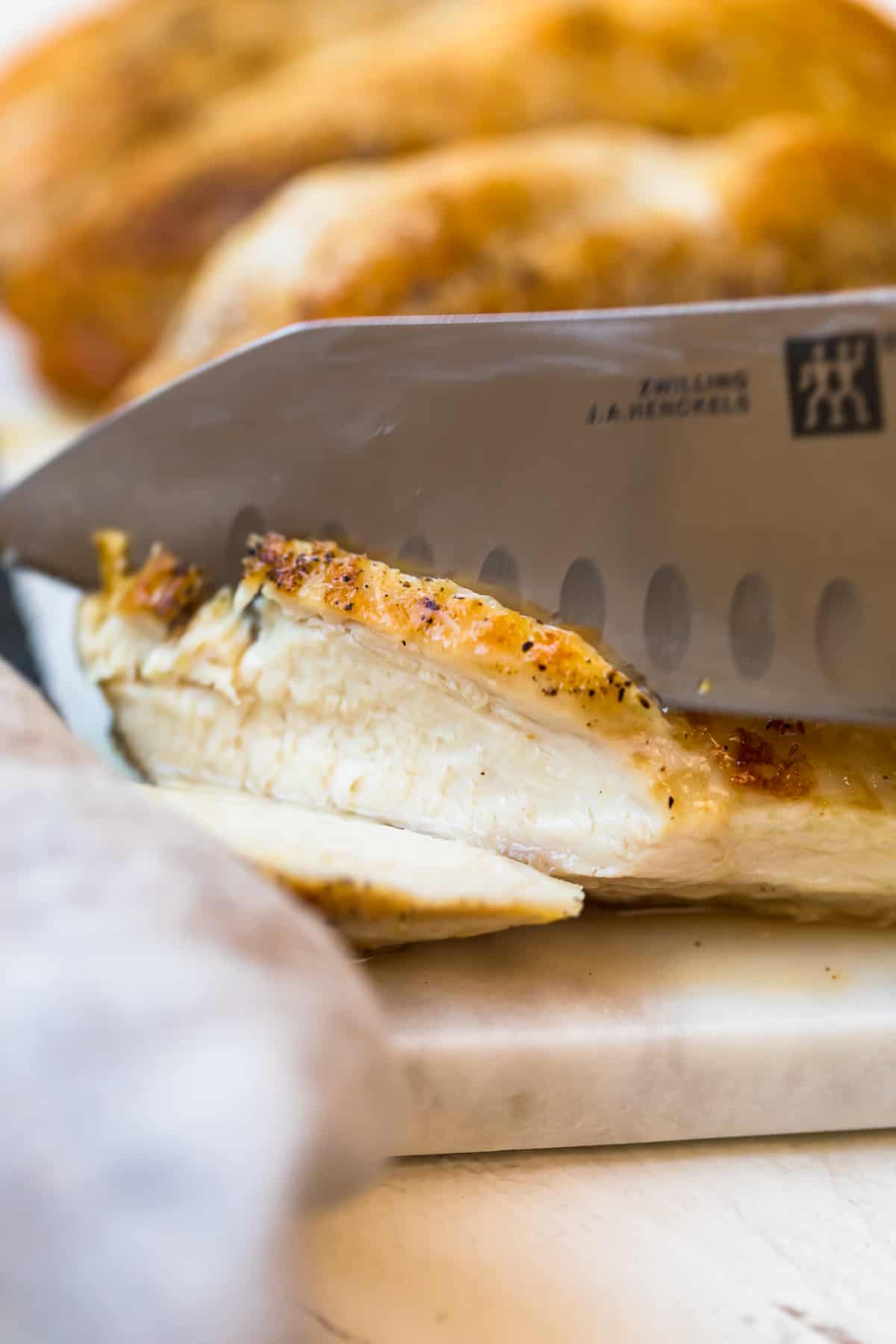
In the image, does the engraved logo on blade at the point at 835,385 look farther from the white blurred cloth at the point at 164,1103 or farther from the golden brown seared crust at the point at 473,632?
the white blurred cloth at the point at 164,1103

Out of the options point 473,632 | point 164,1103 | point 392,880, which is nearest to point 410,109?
point 473,632

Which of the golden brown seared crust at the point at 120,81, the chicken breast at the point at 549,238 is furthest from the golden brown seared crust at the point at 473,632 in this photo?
the golden brown seared crust at the point at 120,81

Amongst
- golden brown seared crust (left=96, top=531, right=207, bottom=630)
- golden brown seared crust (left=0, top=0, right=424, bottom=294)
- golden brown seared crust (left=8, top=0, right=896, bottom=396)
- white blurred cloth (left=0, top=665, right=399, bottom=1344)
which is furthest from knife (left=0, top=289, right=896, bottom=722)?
golden brown seared crust (left=0, top=0, right=424, bottom=294)

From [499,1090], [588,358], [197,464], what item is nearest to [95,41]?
[197,464]

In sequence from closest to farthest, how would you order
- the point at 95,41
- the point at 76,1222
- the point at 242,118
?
the point at 76,1222 → the point at 242,118 → the point at 95,41

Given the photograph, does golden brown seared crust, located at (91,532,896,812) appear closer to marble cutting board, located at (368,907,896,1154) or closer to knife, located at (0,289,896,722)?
knife, located at (0,289,896,722)

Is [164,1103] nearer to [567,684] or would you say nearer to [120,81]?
[567,684]

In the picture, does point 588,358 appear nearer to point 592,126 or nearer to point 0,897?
point 0,897

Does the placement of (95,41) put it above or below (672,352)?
above
